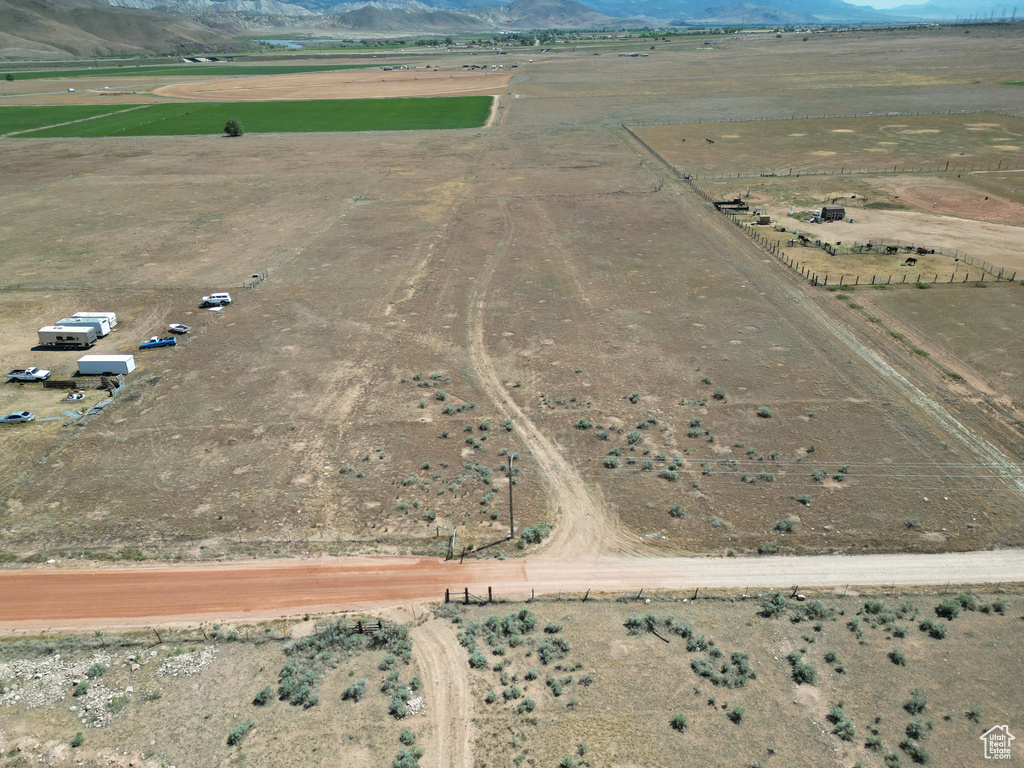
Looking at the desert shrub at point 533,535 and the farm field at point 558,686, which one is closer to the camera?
the farm field at point 558,686

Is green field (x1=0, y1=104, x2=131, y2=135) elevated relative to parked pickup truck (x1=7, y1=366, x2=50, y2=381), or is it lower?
elevated

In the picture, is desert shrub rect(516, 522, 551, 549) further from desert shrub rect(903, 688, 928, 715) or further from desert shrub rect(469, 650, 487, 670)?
desert shrub rect(903, 688, 928, 715)

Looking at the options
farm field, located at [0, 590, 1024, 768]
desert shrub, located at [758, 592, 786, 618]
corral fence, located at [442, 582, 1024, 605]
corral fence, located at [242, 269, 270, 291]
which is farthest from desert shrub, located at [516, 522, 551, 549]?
corral fence, located at [242, 269, 270, 291]

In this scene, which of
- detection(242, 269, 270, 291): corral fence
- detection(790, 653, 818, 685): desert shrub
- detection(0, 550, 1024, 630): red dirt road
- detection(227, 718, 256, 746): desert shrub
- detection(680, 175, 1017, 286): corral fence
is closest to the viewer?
detection(227, 718, 256, 746): desert shrub

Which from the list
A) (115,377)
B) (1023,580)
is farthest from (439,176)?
(1023,580)

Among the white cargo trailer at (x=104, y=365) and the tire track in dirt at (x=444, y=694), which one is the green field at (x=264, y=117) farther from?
the tire track in dirt at (x=444, y=694)

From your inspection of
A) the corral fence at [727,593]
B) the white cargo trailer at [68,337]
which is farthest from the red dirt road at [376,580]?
the white cargo trailer at [68,337]
